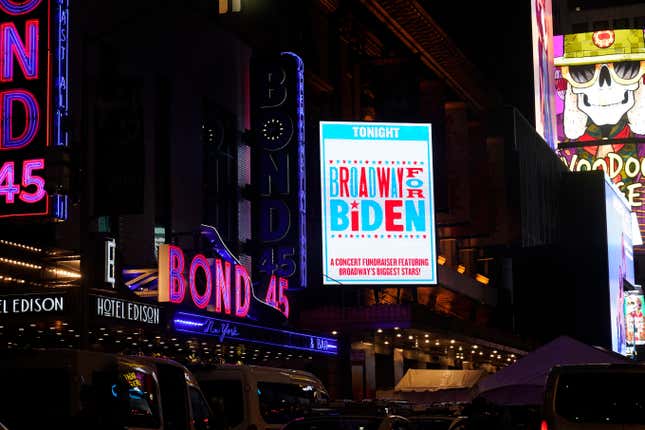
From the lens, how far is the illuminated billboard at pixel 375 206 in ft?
122

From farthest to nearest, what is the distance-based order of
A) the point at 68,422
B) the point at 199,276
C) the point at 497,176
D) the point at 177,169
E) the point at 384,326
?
the point at 497,176 → the point at 384,326 → the point at 177,169 → the point at 199,276 → the point at 68,422

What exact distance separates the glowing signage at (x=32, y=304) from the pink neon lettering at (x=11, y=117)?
3111 millimetres

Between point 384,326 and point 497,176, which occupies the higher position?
point 497,176

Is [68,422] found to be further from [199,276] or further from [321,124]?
[321,124]

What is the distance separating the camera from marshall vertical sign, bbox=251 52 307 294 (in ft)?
108

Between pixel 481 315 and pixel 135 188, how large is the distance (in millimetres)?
32782

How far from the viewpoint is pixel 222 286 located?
27.1 metres

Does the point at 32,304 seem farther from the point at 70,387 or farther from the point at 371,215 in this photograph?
the point at 371,215

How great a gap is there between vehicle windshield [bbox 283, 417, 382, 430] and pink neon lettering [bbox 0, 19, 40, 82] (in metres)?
10.7

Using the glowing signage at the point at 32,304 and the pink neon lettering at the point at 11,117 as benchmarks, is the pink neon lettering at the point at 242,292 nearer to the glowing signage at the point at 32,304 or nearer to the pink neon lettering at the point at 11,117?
the pink neon lettering at the point at 11,117

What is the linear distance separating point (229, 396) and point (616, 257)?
→ 3790 cm

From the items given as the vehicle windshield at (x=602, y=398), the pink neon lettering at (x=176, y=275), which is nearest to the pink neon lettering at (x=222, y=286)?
the pink neon lettering at (x=176, y=275)

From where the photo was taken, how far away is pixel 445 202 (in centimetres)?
4122

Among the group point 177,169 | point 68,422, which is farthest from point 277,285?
point 68,422
